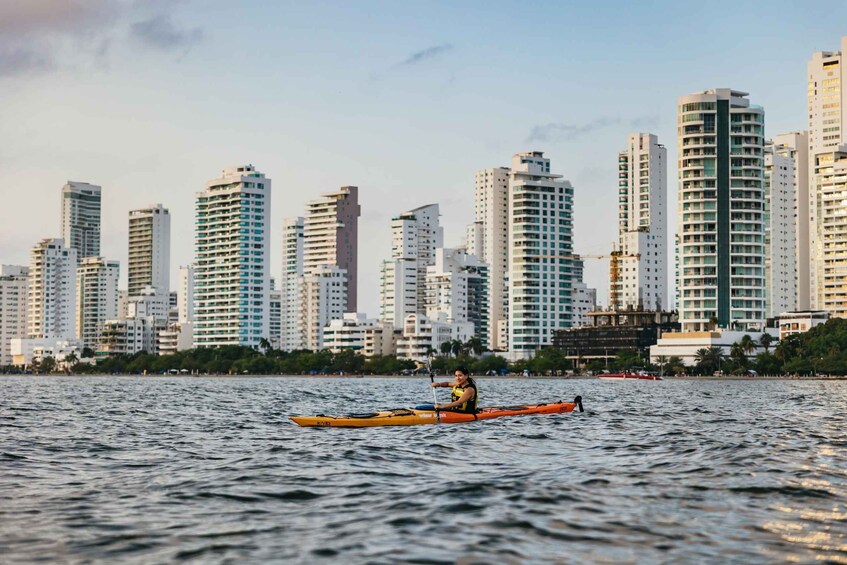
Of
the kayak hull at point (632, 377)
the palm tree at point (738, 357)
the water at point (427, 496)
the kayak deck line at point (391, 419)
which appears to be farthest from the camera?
the palm tree at point (738, 357)

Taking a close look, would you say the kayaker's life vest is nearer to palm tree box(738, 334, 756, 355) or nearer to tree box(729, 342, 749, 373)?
tree box(729, 342, 749, 373)

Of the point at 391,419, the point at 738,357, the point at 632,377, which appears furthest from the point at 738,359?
the point at 391,419

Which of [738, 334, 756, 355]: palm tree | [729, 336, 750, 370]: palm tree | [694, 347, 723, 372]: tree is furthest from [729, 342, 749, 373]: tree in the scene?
[738, 334, 756, 355]: palm tree

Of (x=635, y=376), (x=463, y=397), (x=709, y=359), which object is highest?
(x=463, y=397)

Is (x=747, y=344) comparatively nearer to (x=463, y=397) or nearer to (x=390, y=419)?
(x=463, y=397)

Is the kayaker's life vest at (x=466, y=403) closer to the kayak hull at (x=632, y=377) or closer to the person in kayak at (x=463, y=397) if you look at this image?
the person in kayak at (x=463, y=397)

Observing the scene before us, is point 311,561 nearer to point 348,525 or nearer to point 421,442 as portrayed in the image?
point 348,525

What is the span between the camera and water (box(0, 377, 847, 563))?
1947 cm

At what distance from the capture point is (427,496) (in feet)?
83.1

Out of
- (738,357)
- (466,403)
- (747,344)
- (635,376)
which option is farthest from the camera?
(747,344)

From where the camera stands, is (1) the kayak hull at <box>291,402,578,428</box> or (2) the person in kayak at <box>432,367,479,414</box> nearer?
(1) the kayak hull at <box>291,402,578,428</box>

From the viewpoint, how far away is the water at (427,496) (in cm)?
1947

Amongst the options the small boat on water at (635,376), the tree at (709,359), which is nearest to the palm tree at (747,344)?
the tree at (709,359)

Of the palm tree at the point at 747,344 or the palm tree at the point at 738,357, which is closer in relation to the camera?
the palm tree at the point at 738,357
